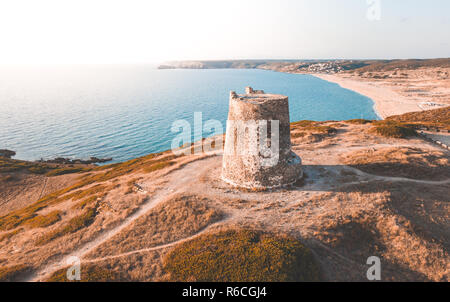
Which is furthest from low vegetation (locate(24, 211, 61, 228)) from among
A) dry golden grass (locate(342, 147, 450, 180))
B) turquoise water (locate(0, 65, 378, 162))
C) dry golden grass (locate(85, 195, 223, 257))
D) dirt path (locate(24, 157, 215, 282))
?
turquoise water (locate(0, 65, 378, 162))

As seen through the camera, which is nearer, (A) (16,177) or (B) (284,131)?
(B) (284,131)

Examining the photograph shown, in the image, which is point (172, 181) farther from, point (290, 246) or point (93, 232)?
point (290, 246)

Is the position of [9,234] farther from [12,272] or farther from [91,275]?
[91,275]

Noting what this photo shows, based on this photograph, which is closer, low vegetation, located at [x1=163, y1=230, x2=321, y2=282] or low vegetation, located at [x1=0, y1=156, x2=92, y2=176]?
low vegetation, located at [x1=163, y1=230, x2=321, y2=282]

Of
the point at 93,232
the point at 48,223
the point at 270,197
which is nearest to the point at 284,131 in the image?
the point at 270,197

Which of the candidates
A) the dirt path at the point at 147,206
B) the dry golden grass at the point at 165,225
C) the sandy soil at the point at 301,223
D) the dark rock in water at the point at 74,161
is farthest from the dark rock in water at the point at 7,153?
the dry golden grass at the point at 165,225

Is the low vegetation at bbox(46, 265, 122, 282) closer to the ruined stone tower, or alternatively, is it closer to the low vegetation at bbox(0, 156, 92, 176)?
the ruined stone tower

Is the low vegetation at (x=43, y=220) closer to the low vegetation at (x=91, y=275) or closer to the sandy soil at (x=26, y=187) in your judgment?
the low vegetation at (x=91, y=275)
